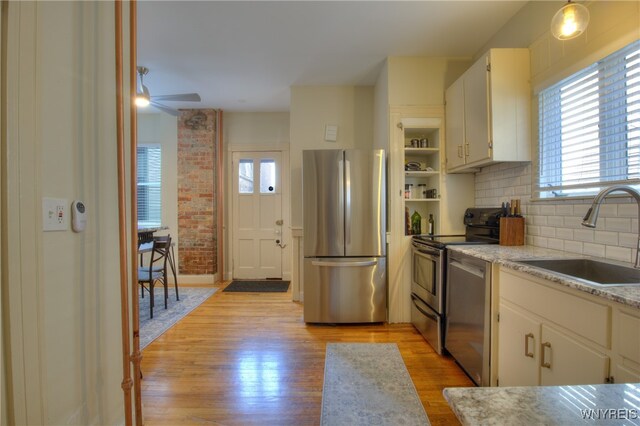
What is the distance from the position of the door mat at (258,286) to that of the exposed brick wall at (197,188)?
48cm

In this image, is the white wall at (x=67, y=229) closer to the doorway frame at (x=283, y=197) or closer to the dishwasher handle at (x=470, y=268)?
the dishwasher handle at (x=470, y=268)

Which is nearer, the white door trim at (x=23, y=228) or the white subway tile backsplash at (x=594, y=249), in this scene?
the white door trim at (x=23, y=228)

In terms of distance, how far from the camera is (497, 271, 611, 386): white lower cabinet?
1045 millimetres

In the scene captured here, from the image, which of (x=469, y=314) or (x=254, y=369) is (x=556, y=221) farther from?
(x=254, y=369)

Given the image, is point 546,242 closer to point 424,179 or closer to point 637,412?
point 424,179

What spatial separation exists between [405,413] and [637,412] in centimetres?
145

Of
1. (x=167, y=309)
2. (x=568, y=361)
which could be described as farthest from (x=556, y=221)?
(x=167, y=309)

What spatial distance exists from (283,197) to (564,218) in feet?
11.7

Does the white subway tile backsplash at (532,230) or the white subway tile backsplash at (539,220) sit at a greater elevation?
the white subway tile backsplash at (539,220)

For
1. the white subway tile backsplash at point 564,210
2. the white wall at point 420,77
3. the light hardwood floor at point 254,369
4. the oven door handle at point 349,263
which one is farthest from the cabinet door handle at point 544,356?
the white wall at point 420,77

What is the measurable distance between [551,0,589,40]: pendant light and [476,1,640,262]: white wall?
13.4 inches

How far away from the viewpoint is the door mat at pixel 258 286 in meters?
4.05

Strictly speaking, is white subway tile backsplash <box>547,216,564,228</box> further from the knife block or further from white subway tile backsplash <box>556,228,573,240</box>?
the knife block

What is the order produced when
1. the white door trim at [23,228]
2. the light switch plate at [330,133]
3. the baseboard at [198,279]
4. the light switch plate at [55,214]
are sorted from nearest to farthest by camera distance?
the white door trim at [23,228] → the light switch plate at [55,214] → the light switch plate at [330,133] → the baseboard at [198,279]
